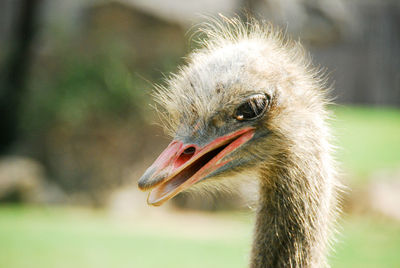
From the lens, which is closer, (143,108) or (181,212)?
(181,212)

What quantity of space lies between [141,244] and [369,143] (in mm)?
3839

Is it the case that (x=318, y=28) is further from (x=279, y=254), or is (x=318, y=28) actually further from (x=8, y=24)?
(x=279, y=254)

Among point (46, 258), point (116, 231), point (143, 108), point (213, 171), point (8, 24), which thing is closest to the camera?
point (213, 171)

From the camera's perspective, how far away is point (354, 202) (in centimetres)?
617

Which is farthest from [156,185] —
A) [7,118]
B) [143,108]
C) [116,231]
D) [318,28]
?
[318,28]

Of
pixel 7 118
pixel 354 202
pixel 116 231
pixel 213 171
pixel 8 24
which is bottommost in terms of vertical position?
pixel 213 171

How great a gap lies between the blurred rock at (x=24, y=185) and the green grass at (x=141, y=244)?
71 cm

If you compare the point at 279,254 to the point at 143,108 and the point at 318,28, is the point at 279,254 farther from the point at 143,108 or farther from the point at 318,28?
the point at 318,28

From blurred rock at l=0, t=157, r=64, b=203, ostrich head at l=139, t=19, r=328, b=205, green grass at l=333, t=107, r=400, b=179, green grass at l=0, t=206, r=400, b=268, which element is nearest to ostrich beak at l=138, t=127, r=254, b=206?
ostrich head at l=139, t=19, r=328, b=205

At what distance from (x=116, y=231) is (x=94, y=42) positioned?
3618mm

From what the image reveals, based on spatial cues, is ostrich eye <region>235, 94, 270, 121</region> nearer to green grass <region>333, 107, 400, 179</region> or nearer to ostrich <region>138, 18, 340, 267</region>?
ostrich <region>138, 18, 340, 267</region>

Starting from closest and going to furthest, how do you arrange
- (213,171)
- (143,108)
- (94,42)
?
(213,171) < (143,108) < (94,42)

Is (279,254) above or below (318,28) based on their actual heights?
below

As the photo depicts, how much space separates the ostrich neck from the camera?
1.97 meters
